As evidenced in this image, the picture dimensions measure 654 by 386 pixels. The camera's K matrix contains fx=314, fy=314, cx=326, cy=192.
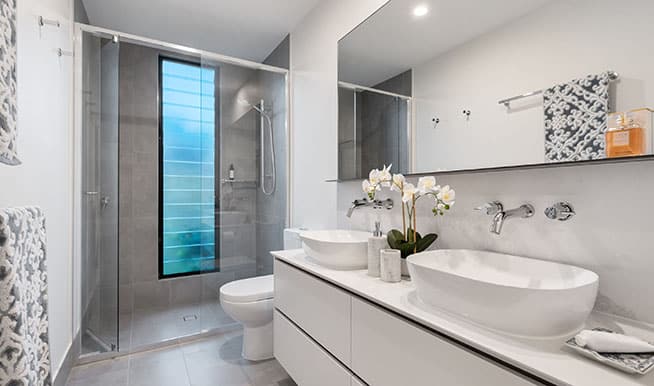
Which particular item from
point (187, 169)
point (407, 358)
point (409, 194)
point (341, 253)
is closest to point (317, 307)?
point (341, 253)

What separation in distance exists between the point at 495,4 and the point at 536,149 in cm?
62

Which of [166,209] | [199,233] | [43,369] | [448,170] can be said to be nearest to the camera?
[43,369]

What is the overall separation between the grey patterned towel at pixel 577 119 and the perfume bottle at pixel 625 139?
0.06 feet

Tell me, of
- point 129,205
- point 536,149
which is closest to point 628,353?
point 536,149

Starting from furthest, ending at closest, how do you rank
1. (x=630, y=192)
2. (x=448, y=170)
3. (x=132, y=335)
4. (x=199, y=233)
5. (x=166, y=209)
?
(x=166, y=209)
(x=199, y=233)
(x=132, y=335)
(x=448, y=170)
(x=630, y=192)

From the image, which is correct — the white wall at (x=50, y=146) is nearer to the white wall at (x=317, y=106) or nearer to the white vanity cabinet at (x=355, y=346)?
the white vanity cabinet at (x=355, y=346)

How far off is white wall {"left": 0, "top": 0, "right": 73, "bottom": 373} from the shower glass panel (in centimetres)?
18

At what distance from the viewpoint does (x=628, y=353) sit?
66 cm

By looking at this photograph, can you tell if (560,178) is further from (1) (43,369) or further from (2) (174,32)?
(2) (174,32)

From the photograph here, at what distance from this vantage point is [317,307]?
1.41m

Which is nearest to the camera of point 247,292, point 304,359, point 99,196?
point 304,359

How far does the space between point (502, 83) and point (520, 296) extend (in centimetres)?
85

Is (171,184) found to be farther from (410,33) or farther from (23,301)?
(410,33)

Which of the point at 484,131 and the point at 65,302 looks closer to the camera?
the point at 484,131
